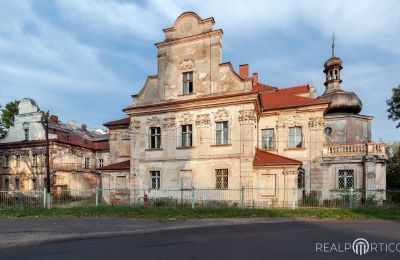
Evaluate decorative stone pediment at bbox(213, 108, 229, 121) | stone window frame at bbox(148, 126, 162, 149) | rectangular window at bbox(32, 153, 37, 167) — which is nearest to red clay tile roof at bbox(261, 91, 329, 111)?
decorative stone pediment at bbox(213, 108, 229, 121)

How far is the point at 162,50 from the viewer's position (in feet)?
81.2

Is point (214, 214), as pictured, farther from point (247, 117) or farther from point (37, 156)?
point (37, 156)

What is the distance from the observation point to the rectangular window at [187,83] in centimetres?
2383

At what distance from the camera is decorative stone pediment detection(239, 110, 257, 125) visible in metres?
21.6

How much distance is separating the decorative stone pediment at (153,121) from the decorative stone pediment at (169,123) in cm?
46

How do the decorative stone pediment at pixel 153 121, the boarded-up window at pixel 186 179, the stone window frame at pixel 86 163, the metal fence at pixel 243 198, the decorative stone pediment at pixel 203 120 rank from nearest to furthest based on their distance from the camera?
the metal fence at pixel 243 198 → the decorative stone pediment at pixel 203 120 → the boarded-up window at pixel 186 179 → the decorative stone pediment at pixel 153 121 → the stone window frame at pixel 86 163

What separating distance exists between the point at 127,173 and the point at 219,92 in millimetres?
9542

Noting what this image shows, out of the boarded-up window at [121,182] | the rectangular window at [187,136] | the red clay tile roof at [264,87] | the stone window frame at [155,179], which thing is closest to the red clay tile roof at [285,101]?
the red clay tile roof at [264,87]

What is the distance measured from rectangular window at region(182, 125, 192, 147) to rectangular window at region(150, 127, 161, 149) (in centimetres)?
202

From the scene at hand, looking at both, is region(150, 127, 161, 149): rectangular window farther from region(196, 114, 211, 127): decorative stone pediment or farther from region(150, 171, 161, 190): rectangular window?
region(196, 114, 211, 127): decorative stone pediment

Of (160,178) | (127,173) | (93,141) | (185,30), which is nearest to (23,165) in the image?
(93,141)

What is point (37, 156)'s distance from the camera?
124 feet

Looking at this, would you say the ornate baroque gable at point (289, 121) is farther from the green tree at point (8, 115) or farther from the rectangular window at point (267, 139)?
the green tree at point (8, 115)

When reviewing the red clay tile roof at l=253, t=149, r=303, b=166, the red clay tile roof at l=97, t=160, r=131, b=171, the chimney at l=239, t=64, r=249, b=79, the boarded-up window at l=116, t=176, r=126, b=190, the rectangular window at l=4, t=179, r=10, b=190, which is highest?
the chimney at l=239, t=64, r=249, b=79
